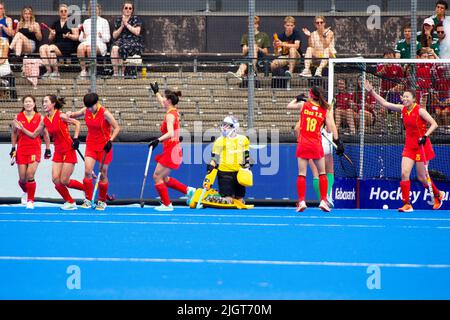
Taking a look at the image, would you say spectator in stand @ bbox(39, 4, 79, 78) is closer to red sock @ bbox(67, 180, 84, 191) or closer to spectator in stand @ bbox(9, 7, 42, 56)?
spectator in stand @ bbox(9, 7, 42, 56)

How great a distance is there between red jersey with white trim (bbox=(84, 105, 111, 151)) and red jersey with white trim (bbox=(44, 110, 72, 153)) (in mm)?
506

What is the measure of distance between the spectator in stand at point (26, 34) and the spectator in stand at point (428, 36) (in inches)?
283

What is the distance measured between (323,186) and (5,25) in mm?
7193

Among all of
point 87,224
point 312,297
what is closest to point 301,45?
point 87,224

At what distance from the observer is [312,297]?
8.93 meters

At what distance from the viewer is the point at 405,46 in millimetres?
19312

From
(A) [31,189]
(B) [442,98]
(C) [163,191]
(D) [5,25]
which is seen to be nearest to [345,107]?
(B) [442,98]

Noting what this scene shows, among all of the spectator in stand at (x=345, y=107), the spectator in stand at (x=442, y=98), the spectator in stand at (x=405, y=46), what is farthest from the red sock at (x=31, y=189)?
the spectator in stand at (x=405, y=46)

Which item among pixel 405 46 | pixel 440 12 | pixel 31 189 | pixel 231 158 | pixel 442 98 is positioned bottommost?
pixel 31 189

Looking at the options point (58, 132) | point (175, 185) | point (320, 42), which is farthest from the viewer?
point (320, 42)

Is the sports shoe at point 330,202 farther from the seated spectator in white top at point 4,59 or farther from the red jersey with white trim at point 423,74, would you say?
the seated spectator in white top at point 4,59

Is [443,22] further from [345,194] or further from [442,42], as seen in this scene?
[345,194]

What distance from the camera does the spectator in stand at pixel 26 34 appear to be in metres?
20.1

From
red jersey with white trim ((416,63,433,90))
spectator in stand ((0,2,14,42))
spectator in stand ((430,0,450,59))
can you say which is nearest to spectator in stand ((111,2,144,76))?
spectator in stand ((0,2,14,42))
